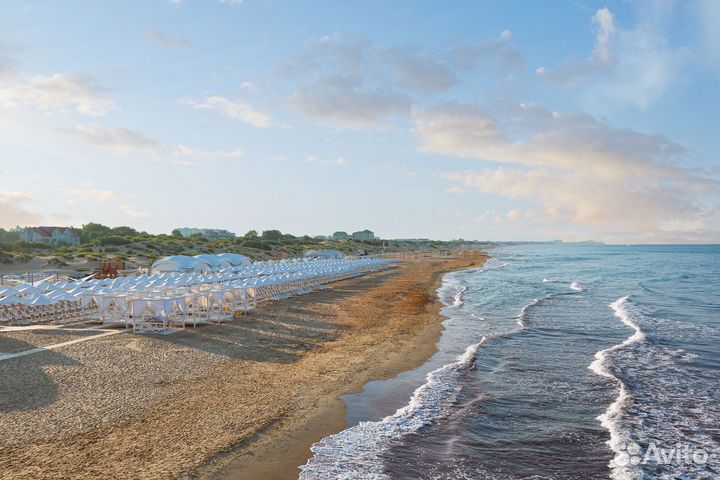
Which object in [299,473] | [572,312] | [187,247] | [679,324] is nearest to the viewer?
[299,473]

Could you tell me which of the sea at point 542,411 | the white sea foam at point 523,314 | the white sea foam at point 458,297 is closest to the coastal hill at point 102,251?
the white sea foam at point 458,297

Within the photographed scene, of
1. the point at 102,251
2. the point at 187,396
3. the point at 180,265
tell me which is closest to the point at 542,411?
the point at 187,396

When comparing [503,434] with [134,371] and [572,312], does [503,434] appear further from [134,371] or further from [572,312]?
[572,312]

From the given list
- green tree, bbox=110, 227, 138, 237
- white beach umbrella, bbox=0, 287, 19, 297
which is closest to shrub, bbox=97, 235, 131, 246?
green tree, bbox=110, 227, 138, 237

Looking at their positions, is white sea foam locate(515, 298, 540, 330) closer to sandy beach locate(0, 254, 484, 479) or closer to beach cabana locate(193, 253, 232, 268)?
sandy beach locate(0, 254, 484, 479)

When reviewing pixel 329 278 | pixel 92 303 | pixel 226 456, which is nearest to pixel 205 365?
pixel 226 456

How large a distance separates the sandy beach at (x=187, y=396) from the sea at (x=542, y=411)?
64 cm

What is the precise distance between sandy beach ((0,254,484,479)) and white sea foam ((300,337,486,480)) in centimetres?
25

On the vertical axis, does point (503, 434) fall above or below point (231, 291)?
below

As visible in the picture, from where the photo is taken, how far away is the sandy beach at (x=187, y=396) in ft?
17.7

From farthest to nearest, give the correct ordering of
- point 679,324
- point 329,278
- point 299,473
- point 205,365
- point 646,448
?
point 329,278 < point 679,324 < point 205,365 < point 646,448 < point 299,473

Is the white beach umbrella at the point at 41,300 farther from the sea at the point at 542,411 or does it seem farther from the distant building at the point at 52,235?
the distant building at the point at 52,235

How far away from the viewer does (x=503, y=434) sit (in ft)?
22.3

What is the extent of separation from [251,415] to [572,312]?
16.3 metres
